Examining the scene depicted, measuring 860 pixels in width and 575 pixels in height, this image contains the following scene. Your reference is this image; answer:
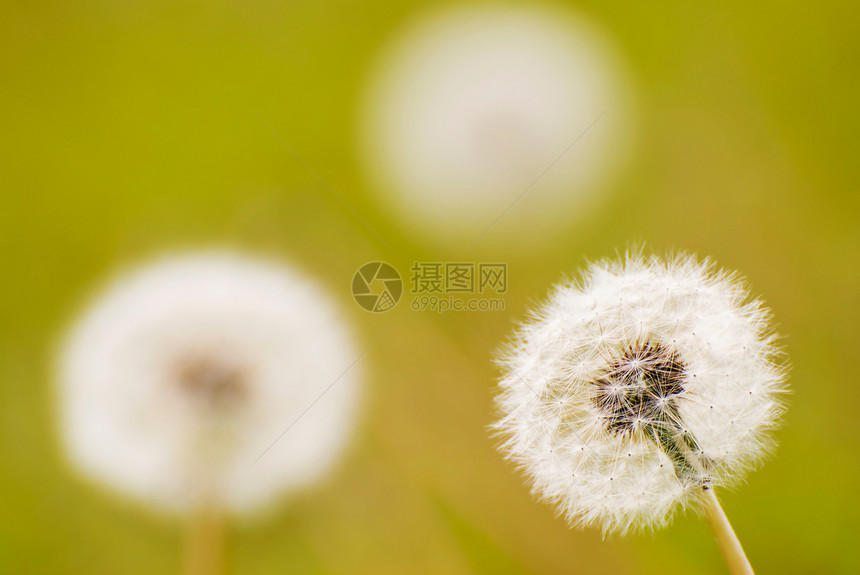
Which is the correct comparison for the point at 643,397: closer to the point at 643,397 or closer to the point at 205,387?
the point at 643,397

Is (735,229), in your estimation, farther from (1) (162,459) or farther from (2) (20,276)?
(2) (20,276)

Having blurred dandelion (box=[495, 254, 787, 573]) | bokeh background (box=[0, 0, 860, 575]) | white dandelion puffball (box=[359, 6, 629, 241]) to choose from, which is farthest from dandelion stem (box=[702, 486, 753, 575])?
white dandelion puffball (box=[359, 6, 629, 241])

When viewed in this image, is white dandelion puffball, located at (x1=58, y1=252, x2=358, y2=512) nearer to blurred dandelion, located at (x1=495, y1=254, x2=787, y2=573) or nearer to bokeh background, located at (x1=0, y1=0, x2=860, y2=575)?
bokeh background, located at (x1=0, y1=0, x2=860, y2=575)

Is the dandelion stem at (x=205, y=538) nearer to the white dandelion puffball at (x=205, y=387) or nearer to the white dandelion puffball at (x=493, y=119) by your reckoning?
the white dandelion puffball at (x=205, y=387)

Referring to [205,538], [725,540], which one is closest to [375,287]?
[205,538]

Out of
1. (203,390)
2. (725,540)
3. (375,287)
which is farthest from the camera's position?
(375,287)

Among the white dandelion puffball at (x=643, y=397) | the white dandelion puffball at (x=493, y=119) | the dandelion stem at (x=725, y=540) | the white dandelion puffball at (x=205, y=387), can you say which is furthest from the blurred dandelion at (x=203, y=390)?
the dandelion stem at (x=725, y=540)

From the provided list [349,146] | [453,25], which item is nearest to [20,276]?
[349,146]
